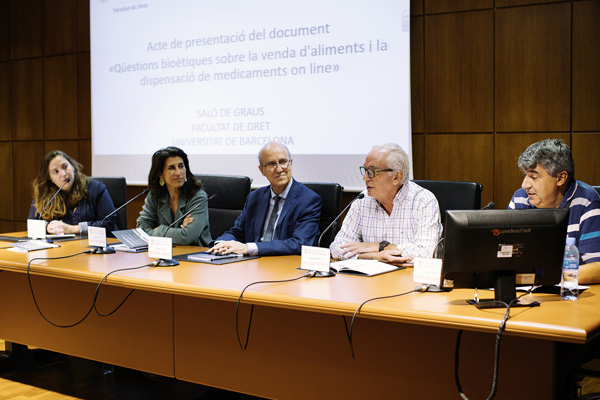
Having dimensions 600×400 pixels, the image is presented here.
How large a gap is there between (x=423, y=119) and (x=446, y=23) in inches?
22.6

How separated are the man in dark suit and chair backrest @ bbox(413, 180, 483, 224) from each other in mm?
562

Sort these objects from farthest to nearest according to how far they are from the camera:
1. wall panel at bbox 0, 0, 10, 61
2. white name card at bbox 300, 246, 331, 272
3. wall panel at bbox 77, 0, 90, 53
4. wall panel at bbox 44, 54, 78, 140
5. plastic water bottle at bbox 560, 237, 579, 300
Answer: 1. wall panel at bbox 0, 0, 10, 61
2. wall panel at bbox 44, 54, 78, 140
3. wall panel at bbox 77, 0, 90, 53
4. white name card at bbox 300, 246, 331, 272
5. plastic water bottle at bbox 560, 237, 579, 300

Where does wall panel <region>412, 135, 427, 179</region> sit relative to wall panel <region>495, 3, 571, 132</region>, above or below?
below

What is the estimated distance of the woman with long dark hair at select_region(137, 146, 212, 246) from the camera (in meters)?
3.25

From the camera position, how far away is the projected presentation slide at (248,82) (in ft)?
12.6

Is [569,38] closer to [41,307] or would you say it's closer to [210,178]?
[210,178]

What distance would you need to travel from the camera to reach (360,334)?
2.21 m

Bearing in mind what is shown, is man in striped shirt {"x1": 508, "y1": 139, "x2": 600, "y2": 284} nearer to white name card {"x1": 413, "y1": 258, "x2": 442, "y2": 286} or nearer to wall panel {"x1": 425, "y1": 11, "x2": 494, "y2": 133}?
white name card {"x1": 413, "y1": 258, "x2": 442, "y2": 286}

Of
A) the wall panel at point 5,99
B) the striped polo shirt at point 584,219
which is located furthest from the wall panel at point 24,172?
the striped polo shirt at point 584,219

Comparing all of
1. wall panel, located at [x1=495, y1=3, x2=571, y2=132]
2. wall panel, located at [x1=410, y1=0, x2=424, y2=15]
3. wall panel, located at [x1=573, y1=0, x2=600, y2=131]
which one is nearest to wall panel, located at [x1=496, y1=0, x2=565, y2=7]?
wall panel, located at [x1=495, y1=3, x2=571, y2=132]

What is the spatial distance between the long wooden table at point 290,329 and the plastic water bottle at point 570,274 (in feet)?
0.12

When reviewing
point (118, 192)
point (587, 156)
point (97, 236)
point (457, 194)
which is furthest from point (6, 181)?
point (587, 156)

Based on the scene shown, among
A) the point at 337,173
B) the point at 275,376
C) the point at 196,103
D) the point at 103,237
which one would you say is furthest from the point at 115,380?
the point at 196,103

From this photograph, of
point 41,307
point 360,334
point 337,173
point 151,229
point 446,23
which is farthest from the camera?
point 337,173
